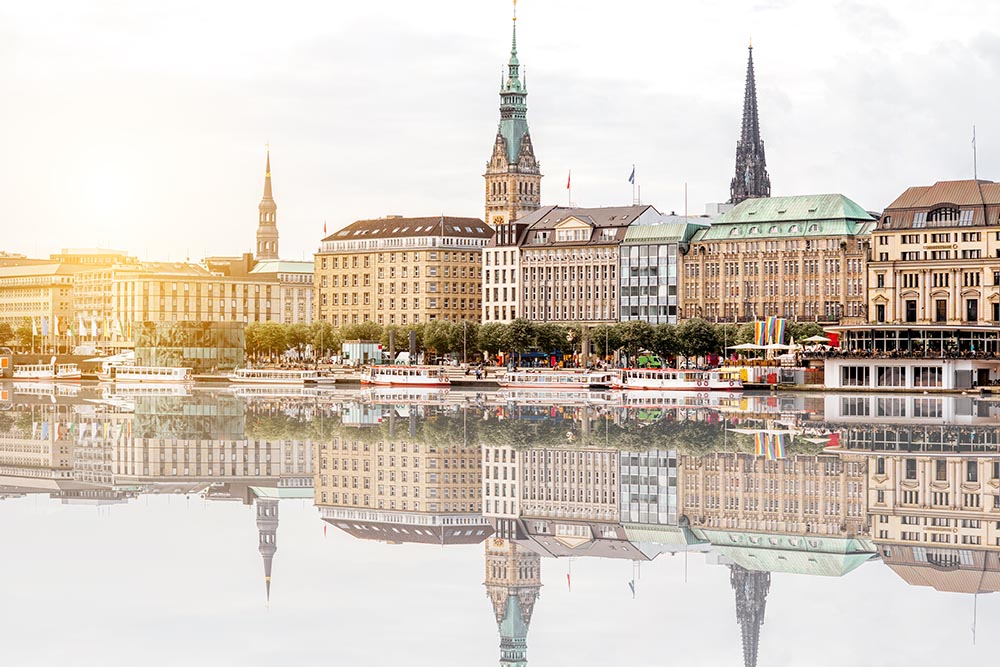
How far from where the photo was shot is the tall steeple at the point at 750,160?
197 m

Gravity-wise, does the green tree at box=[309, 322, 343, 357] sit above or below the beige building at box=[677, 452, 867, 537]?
above

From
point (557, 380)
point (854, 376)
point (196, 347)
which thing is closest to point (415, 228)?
point (196, 347)

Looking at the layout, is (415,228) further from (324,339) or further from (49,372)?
(49,372)

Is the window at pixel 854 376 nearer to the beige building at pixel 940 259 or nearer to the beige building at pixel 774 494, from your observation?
the beige building at pixel 940 259

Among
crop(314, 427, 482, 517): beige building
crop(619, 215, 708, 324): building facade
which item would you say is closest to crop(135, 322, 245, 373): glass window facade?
crop(619, 215, 708, 324): building facade

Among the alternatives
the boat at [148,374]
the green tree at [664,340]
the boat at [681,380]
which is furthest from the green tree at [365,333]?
the boat at [681,380]

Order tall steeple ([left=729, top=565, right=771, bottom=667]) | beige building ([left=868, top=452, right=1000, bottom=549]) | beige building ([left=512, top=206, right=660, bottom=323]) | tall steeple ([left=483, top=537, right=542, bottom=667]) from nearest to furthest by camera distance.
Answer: tall steeple ([left=729, top=565, right=771, bottom=667]) < tall steeple ([left=483, top=537, right=542, bottom=667]) < beige building ([left=868, top=452, right=1000, bottom=549]) < beige building ([left=512, top=206, right=660, bottom=323])

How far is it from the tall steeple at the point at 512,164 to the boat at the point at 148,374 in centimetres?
5370

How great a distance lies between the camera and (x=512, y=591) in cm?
2588

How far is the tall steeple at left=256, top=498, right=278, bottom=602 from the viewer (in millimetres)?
28359

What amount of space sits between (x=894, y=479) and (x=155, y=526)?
751 inches

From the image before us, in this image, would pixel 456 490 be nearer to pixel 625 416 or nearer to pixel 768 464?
pixel 768 464

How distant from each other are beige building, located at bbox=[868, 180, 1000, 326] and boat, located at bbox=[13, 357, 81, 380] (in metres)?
72.5

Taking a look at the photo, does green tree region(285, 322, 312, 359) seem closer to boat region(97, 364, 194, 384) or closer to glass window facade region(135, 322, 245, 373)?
glass window facade region(135, 322, 245, 373)
